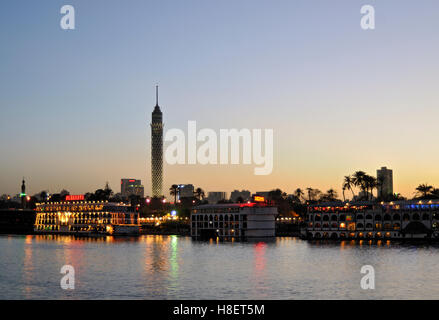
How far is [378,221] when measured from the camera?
186 meters

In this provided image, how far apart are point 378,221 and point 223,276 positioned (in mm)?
108858

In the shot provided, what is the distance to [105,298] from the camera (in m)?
68.1

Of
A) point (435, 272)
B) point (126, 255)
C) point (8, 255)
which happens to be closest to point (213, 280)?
point (435, 272)

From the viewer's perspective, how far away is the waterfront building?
176 metres

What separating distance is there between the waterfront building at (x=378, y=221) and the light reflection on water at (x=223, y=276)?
51.0 meters

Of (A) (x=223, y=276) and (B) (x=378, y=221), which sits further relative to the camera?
(B) (x=378, y=221)

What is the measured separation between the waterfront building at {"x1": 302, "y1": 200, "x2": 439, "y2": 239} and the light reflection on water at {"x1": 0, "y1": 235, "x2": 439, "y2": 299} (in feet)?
167

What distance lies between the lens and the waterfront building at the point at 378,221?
579 ft

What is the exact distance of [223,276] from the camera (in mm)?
89500

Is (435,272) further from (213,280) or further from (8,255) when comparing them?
(8,255)

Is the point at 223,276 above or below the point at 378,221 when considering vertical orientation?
below

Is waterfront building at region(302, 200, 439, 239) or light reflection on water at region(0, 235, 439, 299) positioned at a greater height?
waterfront building at region(302, 200, 439, 239)

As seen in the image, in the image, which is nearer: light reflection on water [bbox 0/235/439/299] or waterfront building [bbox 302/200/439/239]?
light reflection on water [bbox 0/235/439/299]

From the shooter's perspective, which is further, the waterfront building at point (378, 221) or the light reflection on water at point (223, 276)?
the waterfront building at point (378, 221)
